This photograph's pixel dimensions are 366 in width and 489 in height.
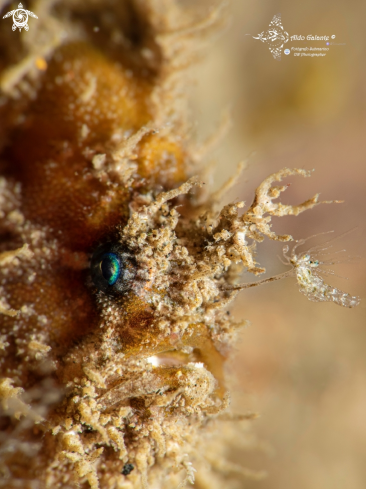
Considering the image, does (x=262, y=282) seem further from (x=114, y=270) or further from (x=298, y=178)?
(x=298, y=178)

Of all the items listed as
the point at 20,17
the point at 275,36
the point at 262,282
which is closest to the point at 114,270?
the point at 262,282

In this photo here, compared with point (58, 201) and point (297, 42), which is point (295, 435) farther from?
point (297, 42)

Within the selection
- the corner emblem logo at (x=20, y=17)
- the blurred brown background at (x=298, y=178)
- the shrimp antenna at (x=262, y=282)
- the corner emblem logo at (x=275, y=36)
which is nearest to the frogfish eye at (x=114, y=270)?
the shrimp antenna at (x=262, y=282)

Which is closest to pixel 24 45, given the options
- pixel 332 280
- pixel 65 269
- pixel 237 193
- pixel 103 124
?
pixel 103 124

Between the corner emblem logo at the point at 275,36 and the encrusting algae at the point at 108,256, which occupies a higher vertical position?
the corner emblem logo at the point at 275,36

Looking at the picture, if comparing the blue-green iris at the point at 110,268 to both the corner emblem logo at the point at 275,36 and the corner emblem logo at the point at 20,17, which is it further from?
the corner emblem logo at the point at 275,36

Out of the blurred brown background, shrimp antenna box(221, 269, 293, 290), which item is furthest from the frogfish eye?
the blurred brown background
